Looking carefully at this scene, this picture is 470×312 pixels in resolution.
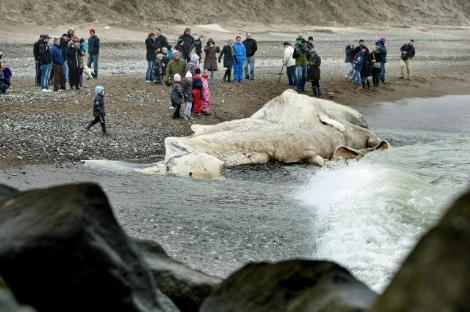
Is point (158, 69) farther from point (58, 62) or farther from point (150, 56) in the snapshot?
point (58, 62)

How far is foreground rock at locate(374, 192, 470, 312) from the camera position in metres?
2.66

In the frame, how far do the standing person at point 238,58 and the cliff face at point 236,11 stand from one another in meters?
21.6

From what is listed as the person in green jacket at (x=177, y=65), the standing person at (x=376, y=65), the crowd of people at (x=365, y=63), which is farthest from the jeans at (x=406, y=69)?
the person in green jacket at (x=177, y=65)

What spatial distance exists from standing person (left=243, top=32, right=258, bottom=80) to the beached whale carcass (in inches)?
312

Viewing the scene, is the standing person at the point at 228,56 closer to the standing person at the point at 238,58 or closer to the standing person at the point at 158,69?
the standing person at the point at 238,58

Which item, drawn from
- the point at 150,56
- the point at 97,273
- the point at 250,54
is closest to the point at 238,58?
the point at 250,54

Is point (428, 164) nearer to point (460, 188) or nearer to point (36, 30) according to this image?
point (460, 188)

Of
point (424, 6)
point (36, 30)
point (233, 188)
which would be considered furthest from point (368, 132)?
point (424, 6)

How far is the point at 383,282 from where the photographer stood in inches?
307

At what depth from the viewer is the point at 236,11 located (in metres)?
56.2

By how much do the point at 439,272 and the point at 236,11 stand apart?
54.6m

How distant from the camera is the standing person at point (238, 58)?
82.1 feet

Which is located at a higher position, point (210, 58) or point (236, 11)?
point (236, 11)

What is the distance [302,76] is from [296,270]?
20825 millimetres
